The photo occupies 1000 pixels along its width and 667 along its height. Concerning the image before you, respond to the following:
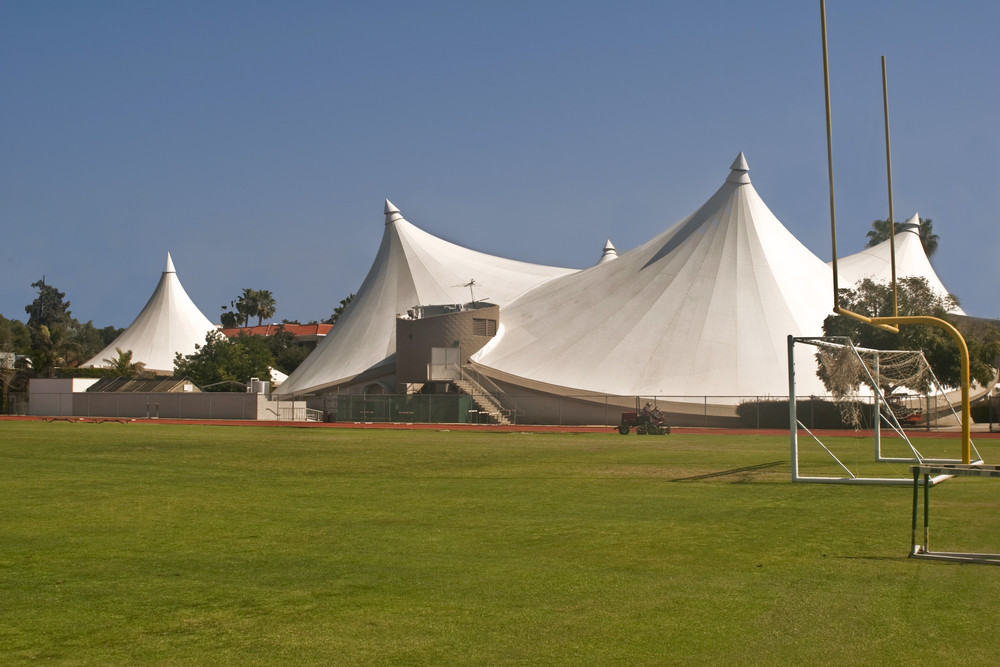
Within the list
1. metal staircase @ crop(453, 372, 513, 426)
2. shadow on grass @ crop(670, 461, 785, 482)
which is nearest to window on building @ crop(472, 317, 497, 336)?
metal staircase @ crop(453, 372, 513, 426)

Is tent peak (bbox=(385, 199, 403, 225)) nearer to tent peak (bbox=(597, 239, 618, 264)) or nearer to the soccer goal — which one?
tent peak (bbox=(597, 239, 618, 264))

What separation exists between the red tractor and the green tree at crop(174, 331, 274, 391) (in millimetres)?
33552

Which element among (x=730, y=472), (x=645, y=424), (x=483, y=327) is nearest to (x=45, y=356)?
(x=483, y=327)

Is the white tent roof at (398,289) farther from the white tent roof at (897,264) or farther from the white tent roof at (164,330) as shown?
the white tent roof at (164,330)

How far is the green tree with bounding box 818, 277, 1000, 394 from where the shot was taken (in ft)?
125

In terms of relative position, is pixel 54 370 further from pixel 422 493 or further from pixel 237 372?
pixel 422 493

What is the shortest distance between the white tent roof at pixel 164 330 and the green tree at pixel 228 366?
57.7 ft

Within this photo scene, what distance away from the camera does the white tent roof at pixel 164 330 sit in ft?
278

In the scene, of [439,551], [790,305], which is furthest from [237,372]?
[439,551]

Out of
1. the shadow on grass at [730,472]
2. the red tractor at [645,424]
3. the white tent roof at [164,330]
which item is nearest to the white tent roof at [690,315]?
the red tractor at [645,424]

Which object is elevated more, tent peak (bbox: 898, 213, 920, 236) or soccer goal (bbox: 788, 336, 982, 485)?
tent peak (bbox: 898, 213, 920, 236)

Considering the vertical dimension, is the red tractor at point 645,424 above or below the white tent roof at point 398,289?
below

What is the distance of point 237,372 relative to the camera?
2579 inches

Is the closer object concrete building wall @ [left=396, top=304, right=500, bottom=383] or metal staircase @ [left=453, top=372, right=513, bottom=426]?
metal staircase @ [left=453, top=372, right=513, bottom=426]
